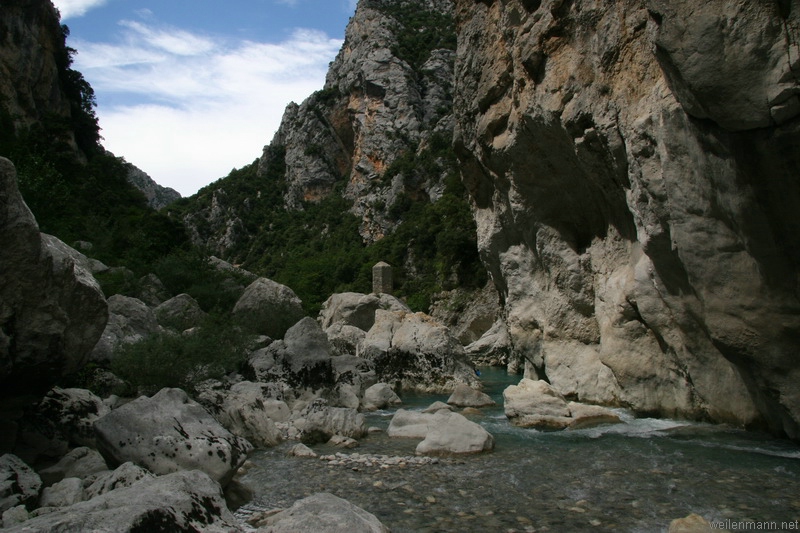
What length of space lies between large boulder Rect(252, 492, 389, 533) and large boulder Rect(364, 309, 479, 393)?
582 inches

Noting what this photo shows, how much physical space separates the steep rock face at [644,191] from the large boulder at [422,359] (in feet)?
8.77

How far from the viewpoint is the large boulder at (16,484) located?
20.3ft

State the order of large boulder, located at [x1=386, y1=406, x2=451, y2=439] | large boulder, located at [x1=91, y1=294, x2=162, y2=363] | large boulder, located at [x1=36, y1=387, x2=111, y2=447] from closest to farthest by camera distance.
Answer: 1. large boulder, located at [x1=36, y1=387, x2=111, y2=447]
2. large boulder, located at [x1=386, y1=406, x2=451, y2=439]
3. large boulder, located at [x1=91, y1=294, x2=162, y2=363]

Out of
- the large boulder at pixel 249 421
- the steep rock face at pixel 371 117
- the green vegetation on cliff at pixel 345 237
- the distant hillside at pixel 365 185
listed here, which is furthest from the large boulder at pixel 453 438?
the steep rock face at pixel 371 117

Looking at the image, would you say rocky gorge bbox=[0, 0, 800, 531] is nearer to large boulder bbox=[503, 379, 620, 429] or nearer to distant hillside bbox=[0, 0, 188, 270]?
large boulder bbox=[503, 379, 620, 429]

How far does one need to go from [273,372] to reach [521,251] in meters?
9.23

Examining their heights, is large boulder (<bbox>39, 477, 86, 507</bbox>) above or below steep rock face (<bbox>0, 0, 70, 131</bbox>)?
below

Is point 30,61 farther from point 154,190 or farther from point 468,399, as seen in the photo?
point 154,190

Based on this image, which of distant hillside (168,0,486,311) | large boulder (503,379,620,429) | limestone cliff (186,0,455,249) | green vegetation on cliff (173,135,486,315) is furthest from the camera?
limestone cliff (186,0,455,249)

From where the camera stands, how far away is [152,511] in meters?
4.65

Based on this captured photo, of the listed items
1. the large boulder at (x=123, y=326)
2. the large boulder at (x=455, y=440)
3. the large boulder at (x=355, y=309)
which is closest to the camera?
the large boulder at (x=455, y=440)

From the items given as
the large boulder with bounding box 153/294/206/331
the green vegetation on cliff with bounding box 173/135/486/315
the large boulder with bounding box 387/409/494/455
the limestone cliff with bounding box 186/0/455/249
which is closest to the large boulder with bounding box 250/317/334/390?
the large boulder with bounding box 153/294/206/331

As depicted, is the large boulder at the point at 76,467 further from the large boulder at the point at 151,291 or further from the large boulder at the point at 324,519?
the large boulder at the point at 151,291

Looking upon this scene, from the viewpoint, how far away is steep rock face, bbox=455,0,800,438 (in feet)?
24.2
